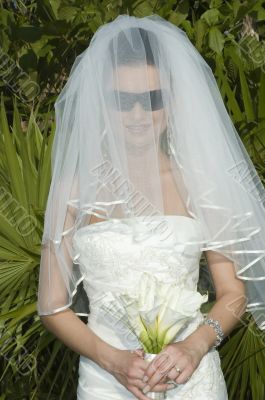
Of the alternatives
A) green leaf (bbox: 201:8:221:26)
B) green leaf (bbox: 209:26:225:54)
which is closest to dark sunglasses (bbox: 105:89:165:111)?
green leaf (bbox: 209:26:225:54)

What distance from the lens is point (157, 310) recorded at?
6.59 feet

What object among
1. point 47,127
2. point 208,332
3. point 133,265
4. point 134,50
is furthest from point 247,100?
point 208,332

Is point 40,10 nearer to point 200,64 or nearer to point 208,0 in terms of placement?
point 208,0

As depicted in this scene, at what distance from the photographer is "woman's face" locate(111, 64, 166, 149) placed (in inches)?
89.3

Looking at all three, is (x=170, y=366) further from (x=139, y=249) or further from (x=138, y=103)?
(x=138, y=103)

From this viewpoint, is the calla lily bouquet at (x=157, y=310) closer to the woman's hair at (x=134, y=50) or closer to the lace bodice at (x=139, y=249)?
the lace bodice at (x=139, y=249)

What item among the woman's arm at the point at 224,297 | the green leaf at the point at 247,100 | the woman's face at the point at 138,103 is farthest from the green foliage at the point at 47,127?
the woman's face at the point at 138,103

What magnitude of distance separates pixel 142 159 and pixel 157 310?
0.52 m

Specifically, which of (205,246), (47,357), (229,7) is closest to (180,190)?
(205,246)

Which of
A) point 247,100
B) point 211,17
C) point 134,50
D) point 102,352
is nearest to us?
point 102,352

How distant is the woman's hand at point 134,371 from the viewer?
6.72 feet

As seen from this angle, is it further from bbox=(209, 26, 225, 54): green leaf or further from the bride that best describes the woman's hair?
bbox=(209, 26, 225, 54): green leaf

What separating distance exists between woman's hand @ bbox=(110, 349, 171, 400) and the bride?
170 millimetres

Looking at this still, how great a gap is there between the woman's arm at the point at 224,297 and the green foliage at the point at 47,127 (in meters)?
0.68
